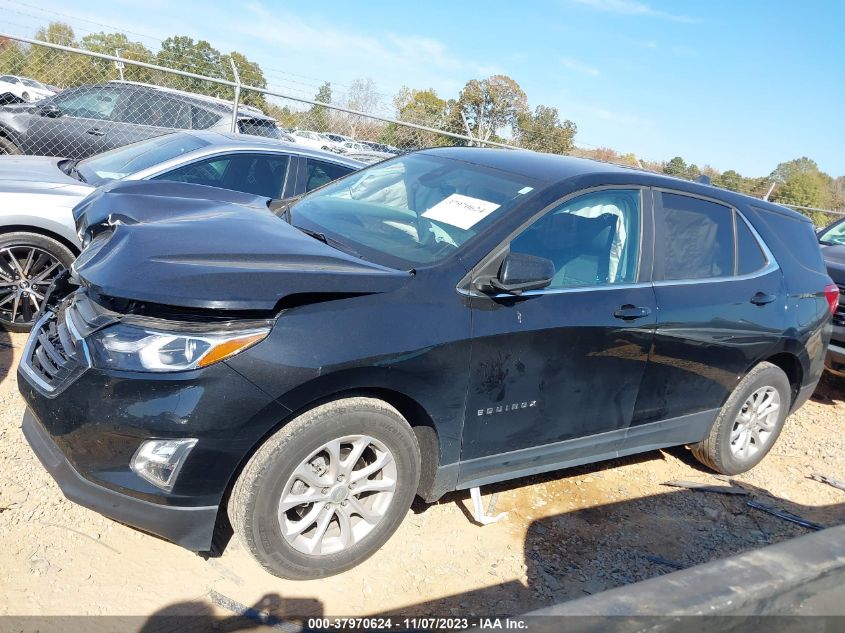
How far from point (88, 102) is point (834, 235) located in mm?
9287

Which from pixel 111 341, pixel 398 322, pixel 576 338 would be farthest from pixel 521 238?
pixel 111 341

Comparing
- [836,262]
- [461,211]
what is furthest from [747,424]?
[836,262]

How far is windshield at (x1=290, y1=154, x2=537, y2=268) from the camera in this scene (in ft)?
10.5

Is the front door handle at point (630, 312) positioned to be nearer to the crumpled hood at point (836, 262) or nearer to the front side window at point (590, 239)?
the front side window at point (590, 239)

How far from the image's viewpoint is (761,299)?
417 centimetres

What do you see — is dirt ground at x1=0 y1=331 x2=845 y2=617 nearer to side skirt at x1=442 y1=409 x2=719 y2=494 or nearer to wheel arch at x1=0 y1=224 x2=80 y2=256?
side skirt at x1=442 y1=409 x2=719 y2=494

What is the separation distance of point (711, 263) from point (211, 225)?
9.17 feet

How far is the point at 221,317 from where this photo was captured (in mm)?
2498

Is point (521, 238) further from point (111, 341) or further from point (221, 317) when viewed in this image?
point (111, 341)

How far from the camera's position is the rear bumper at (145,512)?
2.51m

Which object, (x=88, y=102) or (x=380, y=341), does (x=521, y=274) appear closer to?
(x=380, y=341)

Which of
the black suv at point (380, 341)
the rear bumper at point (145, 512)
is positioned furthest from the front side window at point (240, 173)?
the rear bumper at point (145, 512)

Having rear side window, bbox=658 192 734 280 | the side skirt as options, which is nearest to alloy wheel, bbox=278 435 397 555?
the side skirt

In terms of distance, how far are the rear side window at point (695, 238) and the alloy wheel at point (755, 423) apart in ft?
3.18
